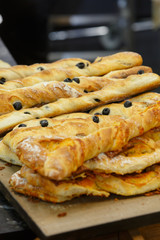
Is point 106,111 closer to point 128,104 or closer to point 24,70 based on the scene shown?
point 128,104

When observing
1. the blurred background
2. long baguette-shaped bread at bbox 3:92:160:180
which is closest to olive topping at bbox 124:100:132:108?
long baguette-shaped bread at bbox 3:92:160:180

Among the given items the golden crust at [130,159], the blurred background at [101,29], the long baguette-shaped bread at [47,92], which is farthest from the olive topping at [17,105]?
the blurred background at [101,29]

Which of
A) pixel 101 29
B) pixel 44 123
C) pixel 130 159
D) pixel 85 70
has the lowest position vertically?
pixel 101 29

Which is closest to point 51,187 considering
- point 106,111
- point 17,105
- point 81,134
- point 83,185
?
point 83,185

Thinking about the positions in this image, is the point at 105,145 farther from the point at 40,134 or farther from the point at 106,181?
the point at 40,134

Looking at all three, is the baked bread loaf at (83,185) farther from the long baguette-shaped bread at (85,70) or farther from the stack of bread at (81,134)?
the long baguette-shaped bread at (85,70)

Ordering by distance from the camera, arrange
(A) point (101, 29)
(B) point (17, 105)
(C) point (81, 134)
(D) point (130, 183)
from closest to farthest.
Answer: (D) point (130, 183) → (C) point (81, 134) → (B) point (17, 105) → (A) point (101, 29)

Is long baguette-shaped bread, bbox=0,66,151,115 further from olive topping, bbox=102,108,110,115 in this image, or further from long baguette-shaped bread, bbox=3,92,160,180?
long baguette-shaped bread, bbox=3,92,160,180
